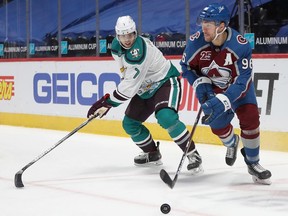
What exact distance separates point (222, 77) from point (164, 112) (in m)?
0.47

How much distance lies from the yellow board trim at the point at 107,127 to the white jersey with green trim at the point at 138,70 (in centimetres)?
131

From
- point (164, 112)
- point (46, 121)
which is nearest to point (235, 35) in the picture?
point (164, 112)

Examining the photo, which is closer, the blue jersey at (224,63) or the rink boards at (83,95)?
the blue jersey at (224,63)

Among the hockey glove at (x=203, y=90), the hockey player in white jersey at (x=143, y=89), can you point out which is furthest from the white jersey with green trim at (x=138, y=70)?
the hockey glove at (x=203, y=90)

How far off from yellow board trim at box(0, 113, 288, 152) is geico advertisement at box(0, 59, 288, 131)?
0.18 feet

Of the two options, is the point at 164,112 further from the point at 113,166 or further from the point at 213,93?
the point at 113,166

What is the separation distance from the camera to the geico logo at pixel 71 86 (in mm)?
5934

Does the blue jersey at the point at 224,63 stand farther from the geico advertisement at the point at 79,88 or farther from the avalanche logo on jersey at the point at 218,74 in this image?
the geico advertisement at the point at 79,88

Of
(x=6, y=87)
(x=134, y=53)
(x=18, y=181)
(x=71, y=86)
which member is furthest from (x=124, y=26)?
(x=6, y=87)

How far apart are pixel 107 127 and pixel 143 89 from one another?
2.06m

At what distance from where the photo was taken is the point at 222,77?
136 inches

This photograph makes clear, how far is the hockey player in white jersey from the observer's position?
3671 mm

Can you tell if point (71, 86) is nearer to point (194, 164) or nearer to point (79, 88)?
point (79, 88)

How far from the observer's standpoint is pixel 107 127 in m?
5.92
